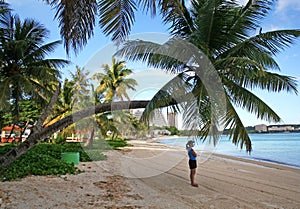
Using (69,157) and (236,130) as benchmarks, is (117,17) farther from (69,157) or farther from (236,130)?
(69,157)

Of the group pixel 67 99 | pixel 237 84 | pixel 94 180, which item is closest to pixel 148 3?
pixel 237 84

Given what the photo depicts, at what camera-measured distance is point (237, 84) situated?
6742 millimetres

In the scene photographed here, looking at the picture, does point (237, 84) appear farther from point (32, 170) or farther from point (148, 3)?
point (32, 170)

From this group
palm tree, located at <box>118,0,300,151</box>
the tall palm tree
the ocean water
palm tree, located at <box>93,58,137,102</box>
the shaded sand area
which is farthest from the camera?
palm tree, located at <box>93,58,137,102</box>

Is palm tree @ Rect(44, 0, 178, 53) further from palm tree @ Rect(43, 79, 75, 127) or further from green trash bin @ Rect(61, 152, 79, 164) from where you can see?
palm tree @ Rect(43, 79, 75, 127)

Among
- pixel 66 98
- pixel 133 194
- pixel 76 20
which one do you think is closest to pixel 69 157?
pixel 133 194

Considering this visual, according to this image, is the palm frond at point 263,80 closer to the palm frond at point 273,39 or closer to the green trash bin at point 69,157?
the palm frond at point 273,39

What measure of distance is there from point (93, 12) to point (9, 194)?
4.24m

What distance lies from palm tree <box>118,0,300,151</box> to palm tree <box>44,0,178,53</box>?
196 centimetres

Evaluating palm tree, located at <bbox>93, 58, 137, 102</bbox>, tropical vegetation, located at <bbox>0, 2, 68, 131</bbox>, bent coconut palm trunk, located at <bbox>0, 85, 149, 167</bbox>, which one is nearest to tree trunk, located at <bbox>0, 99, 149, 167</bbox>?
bent coconut palm trunk, located at <bbox>0, 85, 149, 167</bbox>

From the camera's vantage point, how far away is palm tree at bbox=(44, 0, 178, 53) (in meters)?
3.86

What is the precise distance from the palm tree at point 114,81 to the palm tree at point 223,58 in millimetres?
11965

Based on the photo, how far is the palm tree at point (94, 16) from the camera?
386 centimetres

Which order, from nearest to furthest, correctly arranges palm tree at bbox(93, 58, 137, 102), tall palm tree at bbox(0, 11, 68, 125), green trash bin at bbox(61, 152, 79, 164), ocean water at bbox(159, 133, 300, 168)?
ocean water at bbox(159, 133, 300, 168) → green trash bin at bbox(61, 152, 79, 164) → tall palm tree at bbox(0, 11, 68, 125) → palm tree at bbox(93, 58, 137, 102)
